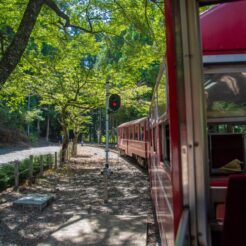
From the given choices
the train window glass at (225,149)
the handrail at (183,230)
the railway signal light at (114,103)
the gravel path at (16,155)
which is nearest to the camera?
the handrail at (183,230)

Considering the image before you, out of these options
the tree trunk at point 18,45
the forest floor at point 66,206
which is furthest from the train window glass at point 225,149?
the tree trunk at point 18,45

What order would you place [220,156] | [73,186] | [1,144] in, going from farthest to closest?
[1,144] < [73,186] < [220,156]

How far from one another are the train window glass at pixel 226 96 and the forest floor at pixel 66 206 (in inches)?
125

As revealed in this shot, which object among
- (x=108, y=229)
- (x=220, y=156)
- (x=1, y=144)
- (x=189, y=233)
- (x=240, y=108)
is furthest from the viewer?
(x=1, y=144)

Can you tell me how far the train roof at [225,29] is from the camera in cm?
273

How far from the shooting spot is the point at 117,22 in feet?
35.2

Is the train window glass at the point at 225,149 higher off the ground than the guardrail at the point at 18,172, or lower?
higher

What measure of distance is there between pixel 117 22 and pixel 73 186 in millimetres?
5355

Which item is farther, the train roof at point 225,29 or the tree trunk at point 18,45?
the tree trunk at point 18,45

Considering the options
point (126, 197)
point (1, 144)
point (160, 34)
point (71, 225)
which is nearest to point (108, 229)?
point (71, 225)

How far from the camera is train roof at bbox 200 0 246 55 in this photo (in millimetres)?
2729

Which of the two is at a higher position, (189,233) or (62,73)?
(62,73)

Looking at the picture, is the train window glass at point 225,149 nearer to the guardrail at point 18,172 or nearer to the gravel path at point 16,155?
the guardrail at point 18,172

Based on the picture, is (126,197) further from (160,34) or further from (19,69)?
(19,69)
